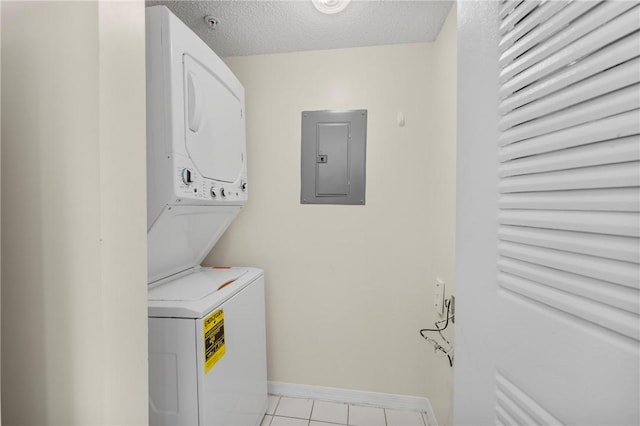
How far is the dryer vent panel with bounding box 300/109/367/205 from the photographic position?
1.81 m

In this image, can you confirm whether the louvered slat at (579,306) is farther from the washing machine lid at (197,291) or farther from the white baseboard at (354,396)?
the white baseboard at (354,396)

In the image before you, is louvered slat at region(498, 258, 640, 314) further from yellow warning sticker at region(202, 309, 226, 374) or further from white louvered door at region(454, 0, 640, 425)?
yellow warning sticker at region(202, 309, 226, 374)

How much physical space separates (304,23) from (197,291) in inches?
62.2

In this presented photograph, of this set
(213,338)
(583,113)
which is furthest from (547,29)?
(213,338)

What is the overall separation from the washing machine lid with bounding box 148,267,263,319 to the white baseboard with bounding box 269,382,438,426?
0.89 metres

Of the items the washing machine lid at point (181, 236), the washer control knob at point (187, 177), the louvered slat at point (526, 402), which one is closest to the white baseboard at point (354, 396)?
the washing machine lid at point (181, 236)

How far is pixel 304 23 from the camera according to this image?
156 centimetres

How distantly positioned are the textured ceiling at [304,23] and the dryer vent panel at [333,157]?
17.6 inches

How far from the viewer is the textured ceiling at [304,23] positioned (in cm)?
142

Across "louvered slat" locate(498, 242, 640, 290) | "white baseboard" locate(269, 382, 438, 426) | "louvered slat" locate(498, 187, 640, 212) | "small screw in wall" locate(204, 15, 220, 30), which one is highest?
"small screw in wall" locate(204, 15, 220, 30)

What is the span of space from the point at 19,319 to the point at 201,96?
39.1 inches

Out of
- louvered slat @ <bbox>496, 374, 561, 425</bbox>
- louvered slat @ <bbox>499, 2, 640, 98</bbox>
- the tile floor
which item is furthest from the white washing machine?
louvered slat @ <bbox>499, 2, 640, 98</bbox>

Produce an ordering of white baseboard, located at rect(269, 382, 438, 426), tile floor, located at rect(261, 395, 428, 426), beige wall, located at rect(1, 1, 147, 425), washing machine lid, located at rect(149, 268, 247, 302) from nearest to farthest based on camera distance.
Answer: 1. beige wall, located at rect(1, 1, 147, 425)
2. washing machine lid, located at rect(149, 268, 247, 302)
3. tile floor, located at rect(261, 395, 428, 426)
4. white baseboard, located at rect(269, 382, 438, 426)

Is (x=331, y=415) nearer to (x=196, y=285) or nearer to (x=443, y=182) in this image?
(x=196, y=285)
